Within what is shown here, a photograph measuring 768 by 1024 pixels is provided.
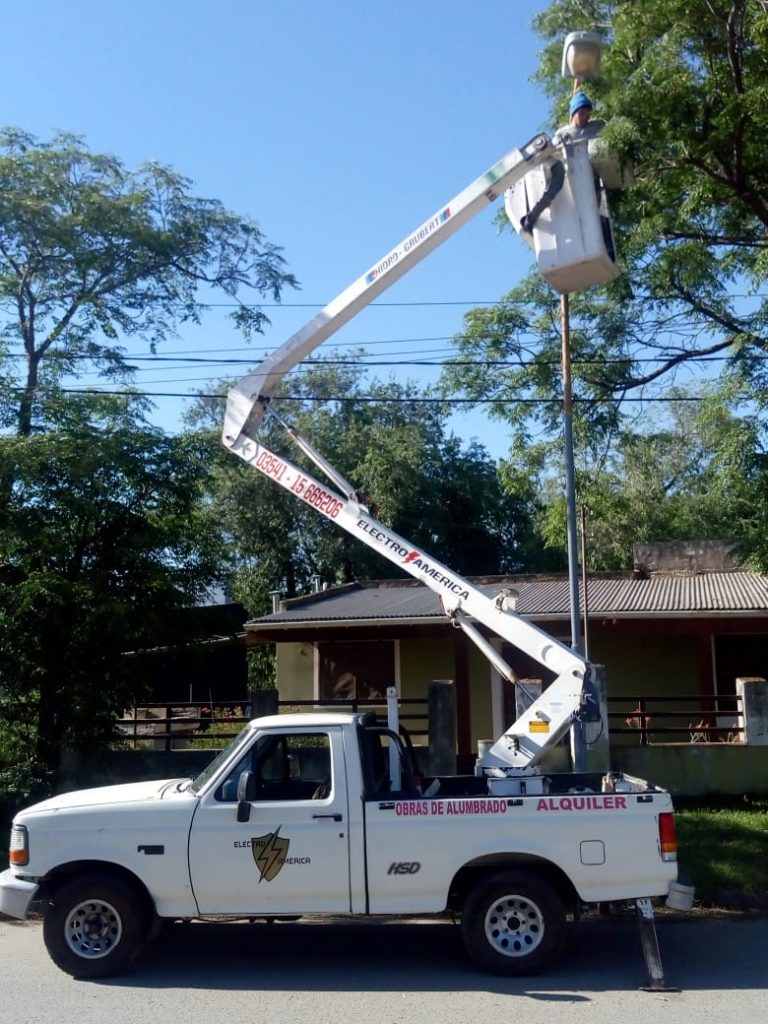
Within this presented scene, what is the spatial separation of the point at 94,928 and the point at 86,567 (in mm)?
6399

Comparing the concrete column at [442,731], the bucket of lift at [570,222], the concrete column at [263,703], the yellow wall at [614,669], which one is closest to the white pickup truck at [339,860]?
the bucket of lift at [570,222]

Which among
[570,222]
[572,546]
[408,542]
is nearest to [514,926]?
[408,542]

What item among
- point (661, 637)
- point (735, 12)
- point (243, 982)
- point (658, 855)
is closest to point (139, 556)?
point (243, 982)

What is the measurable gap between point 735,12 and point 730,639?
11.0m

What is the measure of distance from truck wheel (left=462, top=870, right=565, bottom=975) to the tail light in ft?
2.64

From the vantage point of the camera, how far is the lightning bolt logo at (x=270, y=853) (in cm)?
781

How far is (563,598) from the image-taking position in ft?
66.1

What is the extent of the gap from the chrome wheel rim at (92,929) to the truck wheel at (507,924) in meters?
2.50

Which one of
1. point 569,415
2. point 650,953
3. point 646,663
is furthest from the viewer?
point 646,663

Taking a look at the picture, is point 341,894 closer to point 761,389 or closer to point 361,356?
point 761,389

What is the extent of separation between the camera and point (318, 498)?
1081cm

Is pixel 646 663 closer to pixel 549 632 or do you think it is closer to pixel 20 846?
pixel 549 632

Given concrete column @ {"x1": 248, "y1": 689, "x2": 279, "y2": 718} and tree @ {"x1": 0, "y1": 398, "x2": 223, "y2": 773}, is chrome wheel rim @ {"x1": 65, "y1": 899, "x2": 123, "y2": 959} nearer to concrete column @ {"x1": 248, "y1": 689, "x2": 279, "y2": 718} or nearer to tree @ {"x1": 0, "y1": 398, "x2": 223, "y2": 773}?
tree @ {"x1": 0, "y1": 398, "x2": 223, "y2": 773}

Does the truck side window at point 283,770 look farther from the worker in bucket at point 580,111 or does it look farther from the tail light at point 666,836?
the worker in bucket at point 580,111
